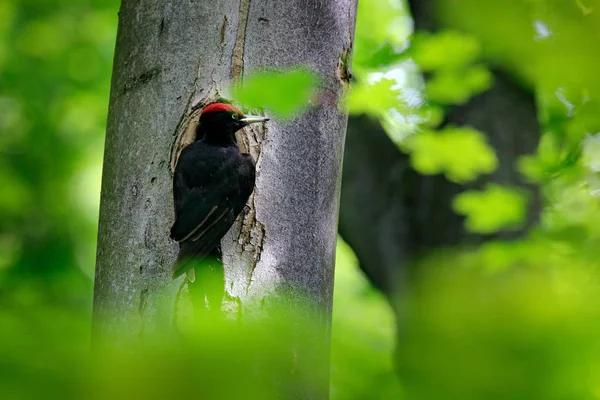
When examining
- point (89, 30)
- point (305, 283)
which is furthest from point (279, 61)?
point (89, 30)

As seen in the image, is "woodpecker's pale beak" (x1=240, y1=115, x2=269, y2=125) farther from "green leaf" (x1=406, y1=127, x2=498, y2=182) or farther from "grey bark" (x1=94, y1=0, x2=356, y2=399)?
"green leaf" (x1=406, y1=127, x2=498, y2=182)

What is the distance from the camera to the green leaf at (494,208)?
266 centimetres

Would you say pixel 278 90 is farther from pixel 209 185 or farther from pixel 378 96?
pixel 378 96

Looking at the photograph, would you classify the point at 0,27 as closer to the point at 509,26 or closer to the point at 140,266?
the point at 140,266

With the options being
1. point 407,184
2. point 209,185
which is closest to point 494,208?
point 407,184

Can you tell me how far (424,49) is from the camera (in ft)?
8.01

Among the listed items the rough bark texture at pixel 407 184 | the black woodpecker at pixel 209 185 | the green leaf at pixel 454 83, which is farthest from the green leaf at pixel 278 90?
the rough bark texture at pixel 407 184

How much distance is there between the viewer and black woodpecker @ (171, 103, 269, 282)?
137 centimetres

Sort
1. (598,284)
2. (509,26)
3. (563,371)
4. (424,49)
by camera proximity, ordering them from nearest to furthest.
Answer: (563,371)
(598,284)
(509,26)
(424,49)

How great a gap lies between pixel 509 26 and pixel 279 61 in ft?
2.34

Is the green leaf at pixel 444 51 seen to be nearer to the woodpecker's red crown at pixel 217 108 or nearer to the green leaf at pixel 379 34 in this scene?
the green leaf at pixel 379 34

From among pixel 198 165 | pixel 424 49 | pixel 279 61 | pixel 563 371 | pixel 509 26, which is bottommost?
pixel 563 371

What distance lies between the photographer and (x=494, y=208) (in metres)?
2.73

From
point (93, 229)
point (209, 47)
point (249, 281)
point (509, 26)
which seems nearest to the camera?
point (509, 26)
